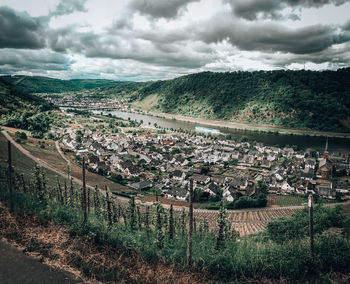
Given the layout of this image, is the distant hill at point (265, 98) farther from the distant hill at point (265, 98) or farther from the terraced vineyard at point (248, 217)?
the terraced vineyard at point (248, 217)

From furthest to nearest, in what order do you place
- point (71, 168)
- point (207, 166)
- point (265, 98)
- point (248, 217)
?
point (265, 98)
point (207, 166)
point (71, 168)
point (248, 217)

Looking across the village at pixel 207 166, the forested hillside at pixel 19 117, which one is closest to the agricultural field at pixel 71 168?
the village at pixel 207 166

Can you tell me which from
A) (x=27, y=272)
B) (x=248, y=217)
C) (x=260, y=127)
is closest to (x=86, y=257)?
(x=27, y=272)

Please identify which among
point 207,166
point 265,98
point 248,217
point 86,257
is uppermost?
point 265,98

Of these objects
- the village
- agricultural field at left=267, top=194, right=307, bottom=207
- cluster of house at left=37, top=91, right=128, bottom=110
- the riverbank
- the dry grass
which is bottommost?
agricultural field at left=267, top=194, right=307, bottom=207

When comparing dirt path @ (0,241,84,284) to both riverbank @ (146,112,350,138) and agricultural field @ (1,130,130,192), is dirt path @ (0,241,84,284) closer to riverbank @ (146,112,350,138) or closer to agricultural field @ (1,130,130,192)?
agricultural field @ (1,130,130,192)

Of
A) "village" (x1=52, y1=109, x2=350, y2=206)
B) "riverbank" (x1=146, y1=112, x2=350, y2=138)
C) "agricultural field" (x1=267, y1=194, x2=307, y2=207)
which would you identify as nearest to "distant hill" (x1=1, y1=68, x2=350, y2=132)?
"riverbank" (x1=146, y1=112, x2=350, y2=138)

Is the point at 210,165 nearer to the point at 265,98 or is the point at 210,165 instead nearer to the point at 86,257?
the point at 86,257
